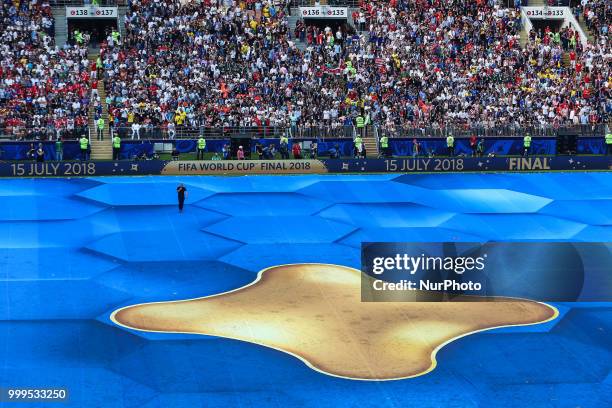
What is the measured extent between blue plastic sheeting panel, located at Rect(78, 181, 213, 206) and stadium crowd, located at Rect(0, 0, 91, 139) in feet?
25.5

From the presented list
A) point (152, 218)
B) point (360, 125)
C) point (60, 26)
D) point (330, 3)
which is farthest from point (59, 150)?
point (330, 3)

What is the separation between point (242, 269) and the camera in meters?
34.9

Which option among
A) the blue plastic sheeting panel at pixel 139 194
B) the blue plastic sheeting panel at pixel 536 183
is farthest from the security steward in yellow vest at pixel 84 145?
the blue plastic sheeting panel at pixel 536 183

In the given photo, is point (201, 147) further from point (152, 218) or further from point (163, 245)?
point (163, 245)

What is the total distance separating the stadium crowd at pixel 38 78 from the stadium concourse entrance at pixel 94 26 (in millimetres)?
2192

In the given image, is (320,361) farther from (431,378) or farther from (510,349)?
(510,349)

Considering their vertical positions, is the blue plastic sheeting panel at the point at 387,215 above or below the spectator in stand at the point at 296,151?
below

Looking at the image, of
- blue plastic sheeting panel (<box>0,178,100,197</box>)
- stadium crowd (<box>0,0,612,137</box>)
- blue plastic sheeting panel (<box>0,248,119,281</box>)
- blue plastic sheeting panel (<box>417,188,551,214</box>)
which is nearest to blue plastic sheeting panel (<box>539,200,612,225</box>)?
blue plastic sheeting panel (<box>417,188,551,214</box>)

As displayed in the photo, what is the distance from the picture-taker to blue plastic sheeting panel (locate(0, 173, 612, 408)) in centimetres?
2477

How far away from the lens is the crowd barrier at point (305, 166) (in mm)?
51281

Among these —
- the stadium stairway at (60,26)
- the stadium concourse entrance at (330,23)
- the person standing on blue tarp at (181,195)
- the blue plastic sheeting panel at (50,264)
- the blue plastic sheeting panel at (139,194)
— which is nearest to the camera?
the blue plastic sheeting panel at (50,264)

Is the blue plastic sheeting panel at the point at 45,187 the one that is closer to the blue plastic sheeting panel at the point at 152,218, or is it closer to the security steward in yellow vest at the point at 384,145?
the blue plastic sheeting panel at the point at 152,218

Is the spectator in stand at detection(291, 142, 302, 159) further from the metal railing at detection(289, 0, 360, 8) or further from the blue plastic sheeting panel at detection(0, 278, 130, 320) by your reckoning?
the blue plastic sheeting panel at detection(0, 278, 130, 320)

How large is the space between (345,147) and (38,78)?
17.0m
